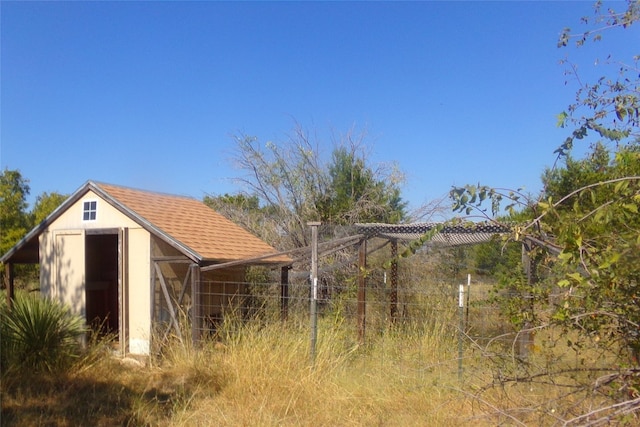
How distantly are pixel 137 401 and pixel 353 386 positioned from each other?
8.48 ft

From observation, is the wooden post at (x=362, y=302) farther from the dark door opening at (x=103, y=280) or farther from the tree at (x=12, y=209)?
the tree at (x=12, y=209)

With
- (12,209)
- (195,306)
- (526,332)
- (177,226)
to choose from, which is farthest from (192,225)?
(12,209)

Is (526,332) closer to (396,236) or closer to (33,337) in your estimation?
(396,236)

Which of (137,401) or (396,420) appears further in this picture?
(137,401)

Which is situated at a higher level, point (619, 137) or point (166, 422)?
point (619, 137)

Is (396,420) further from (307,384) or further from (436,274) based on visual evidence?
(436,274)

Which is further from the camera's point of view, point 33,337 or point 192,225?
point 192,225

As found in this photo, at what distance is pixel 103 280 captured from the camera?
11516 mm

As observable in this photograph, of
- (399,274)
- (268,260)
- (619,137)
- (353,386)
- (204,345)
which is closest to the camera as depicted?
(619,137)

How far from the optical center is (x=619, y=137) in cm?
396

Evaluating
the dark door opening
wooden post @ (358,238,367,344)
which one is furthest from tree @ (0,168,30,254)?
wooden post @ (358,238,367,344)

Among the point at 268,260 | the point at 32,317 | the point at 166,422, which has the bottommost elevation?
the point at 166,422

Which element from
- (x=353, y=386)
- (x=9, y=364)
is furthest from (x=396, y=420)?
(x=9, y=364)

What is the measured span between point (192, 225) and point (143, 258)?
1153 mm
